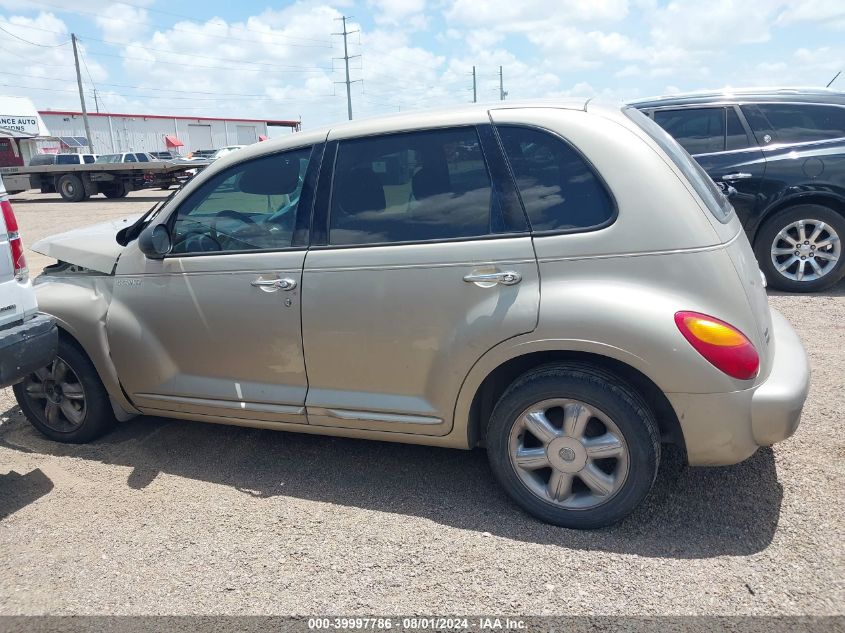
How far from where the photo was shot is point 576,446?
2.83 meters

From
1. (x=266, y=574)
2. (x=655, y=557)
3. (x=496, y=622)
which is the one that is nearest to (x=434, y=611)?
(x=496, y=622)

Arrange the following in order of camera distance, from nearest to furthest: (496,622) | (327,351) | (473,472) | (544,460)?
(496,622)
(544,460)
(327,351)
(473,472)

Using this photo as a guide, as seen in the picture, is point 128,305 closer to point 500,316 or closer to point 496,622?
point 500,316

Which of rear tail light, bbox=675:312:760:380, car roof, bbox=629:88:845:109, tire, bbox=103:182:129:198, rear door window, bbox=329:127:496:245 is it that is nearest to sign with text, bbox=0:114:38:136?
tire, bbox=103:182:129:198

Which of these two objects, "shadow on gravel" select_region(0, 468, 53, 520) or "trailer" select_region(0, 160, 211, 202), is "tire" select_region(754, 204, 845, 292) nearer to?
"shadow on gravel" select_region(0, 468, 53, 520)

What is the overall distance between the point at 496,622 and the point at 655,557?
764 mm

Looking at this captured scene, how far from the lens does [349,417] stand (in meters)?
3.25

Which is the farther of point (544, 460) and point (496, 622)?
point (544, 460)

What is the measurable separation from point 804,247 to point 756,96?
1612 millimetres

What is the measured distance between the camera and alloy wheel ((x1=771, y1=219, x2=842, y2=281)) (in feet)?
21.1

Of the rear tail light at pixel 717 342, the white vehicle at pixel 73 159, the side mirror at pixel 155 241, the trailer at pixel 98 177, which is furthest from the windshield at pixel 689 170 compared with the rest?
the white vehicle at pixel 73 159

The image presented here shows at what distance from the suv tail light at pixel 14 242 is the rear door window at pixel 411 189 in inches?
65.5

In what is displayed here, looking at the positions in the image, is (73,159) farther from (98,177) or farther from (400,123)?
(400,123)

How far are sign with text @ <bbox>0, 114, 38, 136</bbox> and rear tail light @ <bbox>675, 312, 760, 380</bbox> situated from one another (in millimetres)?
55734
